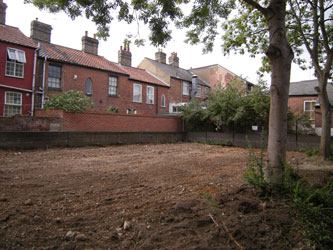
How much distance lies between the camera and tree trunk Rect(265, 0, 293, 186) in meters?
3.71

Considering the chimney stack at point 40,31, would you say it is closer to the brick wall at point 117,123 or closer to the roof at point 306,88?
the brick wall at point 117,123

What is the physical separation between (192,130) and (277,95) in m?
13.9

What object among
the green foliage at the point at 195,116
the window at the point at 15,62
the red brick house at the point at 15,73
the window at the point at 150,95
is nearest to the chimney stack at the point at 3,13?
the red brick house at the point at 15,73

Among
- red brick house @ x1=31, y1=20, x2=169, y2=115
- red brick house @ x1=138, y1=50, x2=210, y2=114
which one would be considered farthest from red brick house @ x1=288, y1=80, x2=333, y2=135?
red brick house @ x1=31, y1=20, x2=169, y2=115

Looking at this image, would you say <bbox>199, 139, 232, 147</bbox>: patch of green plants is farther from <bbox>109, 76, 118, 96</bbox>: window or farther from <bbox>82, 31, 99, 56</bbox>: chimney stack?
<bbox>82, 31, 99, 56</bbox>: chimney stack

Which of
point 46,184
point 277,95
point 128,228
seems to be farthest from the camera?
point 46,184

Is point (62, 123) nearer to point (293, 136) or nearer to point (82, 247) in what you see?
point (82, 247)

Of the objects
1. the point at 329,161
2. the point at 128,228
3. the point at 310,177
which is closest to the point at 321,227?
the point at 128,228

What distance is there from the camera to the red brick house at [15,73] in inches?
593

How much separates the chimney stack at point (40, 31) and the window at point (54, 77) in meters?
3.67

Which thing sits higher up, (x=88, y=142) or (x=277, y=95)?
(x=277, y=95)

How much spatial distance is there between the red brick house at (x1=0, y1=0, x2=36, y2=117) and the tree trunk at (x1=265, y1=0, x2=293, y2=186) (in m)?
16.7

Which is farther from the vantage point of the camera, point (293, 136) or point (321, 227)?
point (293, 136)

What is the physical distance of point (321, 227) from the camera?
2.34 m
